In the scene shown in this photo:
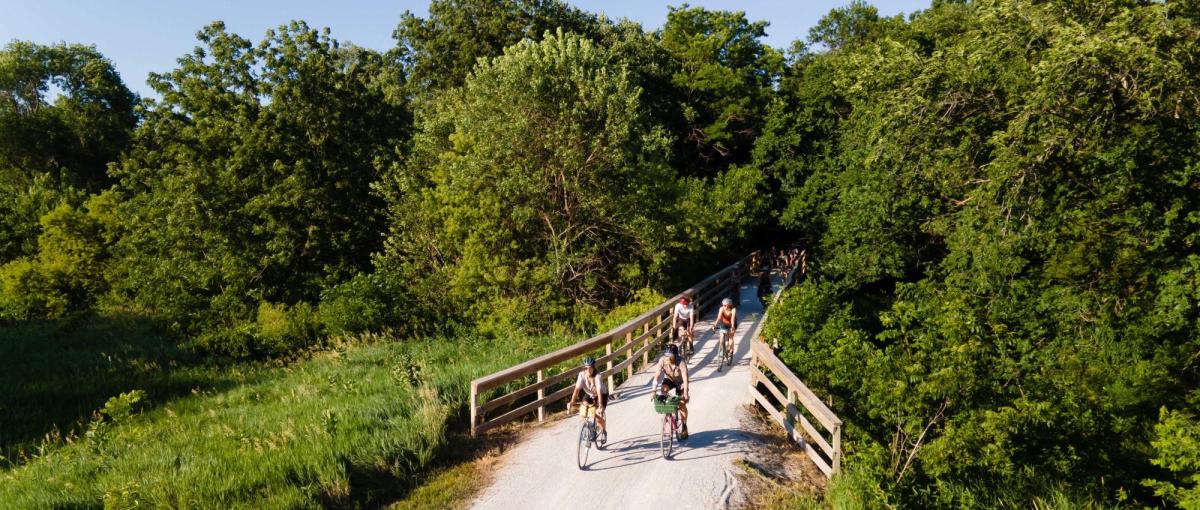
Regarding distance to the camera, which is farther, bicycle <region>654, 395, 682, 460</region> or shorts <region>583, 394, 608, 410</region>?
shorts <region>583, 394, 608, 410</region>

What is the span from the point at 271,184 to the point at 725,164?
28.3 metres

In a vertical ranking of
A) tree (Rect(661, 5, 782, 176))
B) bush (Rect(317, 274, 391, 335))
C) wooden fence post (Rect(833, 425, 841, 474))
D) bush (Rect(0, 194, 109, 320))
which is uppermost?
tree (Rect(661, 5, 782, 176))

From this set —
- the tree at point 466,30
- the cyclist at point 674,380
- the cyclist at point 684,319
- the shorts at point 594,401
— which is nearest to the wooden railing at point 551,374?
the cyclist at point 684,319

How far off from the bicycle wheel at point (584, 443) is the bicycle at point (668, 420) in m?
1.05

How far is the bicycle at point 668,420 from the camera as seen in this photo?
907cm

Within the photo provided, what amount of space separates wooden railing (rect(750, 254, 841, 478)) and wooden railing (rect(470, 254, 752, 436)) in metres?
3.03

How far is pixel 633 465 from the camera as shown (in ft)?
30.2

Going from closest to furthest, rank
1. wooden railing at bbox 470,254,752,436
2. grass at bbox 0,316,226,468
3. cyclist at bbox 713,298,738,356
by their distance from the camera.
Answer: wooden railing at bbox 470,254,752,436, grass at bbox 0,316,226,468, cyclist at bbox 713,298,738,356

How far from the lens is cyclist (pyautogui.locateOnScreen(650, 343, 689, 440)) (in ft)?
31.5

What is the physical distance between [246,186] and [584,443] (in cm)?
2190

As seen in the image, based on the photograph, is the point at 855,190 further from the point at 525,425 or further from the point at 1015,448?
the point at 525,425

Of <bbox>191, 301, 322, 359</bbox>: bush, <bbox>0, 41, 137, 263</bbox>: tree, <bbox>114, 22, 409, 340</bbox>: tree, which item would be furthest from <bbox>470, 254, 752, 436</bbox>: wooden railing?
<bbox>0, 41, 137, 263</bbox>: tree

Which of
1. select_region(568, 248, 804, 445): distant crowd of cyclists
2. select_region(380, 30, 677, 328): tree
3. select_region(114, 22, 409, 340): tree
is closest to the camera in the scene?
select_region(568, 248, 804, 445): distant crowd of cyclists

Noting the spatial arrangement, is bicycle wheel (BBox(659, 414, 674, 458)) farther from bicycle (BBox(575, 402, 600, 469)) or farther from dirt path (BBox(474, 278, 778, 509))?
bicycle (BBox(575, 402, 600, 469))
